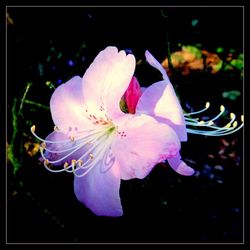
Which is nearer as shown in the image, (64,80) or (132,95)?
(132,95)

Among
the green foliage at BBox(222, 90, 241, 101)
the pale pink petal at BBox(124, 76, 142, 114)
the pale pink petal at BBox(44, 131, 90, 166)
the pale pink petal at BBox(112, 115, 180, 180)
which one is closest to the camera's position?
the pale pink petal at BBox(112, 115, 180, 180)

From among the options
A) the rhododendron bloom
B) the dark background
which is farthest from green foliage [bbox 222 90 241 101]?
the rhododendron bloom

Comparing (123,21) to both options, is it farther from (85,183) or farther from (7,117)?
(85,183)

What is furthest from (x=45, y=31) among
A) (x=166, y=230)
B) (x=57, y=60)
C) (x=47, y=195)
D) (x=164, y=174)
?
(x=166, y=230)

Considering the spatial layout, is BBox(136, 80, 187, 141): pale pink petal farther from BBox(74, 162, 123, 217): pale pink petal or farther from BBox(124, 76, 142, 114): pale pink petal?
BBox(74, 162, 123, 217): pale pink petal

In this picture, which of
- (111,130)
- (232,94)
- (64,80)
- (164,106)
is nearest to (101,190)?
(111,130)

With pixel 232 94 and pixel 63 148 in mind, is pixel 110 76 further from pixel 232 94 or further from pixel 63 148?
pixel 232 94

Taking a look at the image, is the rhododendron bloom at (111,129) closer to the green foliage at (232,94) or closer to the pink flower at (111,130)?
the pink flower at (111,130)
